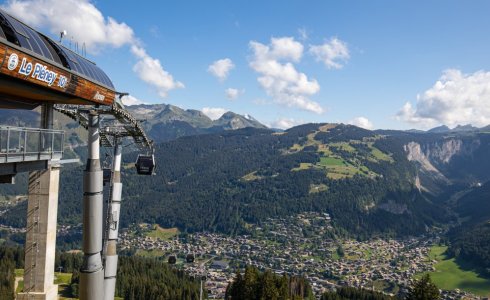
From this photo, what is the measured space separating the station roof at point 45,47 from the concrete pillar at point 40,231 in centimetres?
493

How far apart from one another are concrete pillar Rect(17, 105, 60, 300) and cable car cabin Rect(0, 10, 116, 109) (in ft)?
12.1

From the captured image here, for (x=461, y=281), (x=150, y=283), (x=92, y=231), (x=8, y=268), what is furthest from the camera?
(x=461, y=281)

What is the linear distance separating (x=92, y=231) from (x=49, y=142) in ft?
28.3

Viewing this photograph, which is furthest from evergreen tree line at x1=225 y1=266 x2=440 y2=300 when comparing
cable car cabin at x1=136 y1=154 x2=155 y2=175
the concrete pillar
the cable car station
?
the concrete pillar

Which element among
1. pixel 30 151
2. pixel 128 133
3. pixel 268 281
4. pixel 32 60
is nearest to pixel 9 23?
pixel 32 60

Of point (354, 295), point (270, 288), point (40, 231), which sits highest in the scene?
point (40, 231)

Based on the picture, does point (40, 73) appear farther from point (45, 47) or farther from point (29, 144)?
point (29, 144)

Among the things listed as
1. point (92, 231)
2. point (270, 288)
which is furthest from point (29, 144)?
point (270, 288)

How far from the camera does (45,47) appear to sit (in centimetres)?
1517

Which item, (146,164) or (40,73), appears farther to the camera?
(146,164)

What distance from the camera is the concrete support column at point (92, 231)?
9406 millimetres

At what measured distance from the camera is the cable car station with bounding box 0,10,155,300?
381 inches

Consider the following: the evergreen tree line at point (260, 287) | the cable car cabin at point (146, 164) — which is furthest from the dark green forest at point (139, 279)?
the cable car cabin at point (146, 164)

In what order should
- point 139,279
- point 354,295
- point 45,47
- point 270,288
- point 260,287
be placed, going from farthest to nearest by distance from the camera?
point 139,279 < point 354,295 < point 260,287 < point 270,288 < point 45,47
